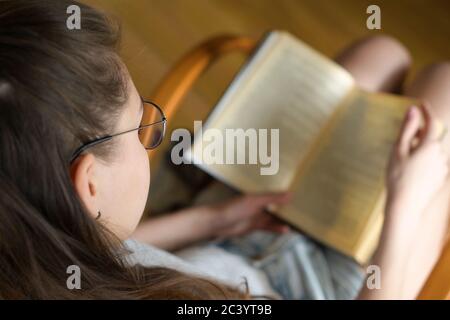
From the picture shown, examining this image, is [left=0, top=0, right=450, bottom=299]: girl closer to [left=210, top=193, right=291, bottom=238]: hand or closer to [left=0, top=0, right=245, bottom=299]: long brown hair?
[left=0, top=0, right=245, bottom=299]: long brown hair

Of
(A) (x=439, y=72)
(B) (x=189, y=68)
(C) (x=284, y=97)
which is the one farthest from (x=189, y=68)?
(A) (x=439, y=72)

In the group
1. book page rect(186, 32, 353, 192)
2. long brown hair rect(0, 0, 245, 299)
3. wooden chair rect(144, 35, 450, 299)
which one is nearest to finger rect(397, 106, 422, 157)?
book page rect(186, 32, 353, 192)

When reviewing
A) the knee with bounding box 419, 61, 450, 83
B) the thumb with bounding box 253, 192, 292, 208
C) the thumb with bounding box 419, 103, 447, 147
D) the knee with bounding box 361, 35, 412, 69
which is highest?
the knee with bounding box 361, 35, 412, 69

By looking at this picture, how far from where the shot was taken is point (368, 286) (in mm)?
711

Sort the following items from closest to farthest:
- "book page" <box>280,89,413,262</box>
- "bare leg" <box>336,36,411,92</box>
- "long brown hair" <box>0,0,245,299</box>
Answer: "long brown hair" <box>0,0,245,299</box> < "book page" <box>280,89,413,262</box> < "bare leg" <box>336,36,411,92</box>

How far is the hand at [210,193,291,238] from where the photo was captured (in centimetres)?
91

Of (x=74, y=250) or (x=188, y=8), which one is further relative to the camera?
(x=188, y=8)

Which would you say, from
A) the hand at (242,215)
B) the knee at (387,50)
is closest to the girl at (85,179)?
the hand at (242,215)

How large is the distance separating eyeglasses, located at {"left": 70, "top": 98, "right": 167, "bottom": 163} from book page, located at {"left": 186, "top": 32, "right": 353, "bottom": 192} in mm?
75

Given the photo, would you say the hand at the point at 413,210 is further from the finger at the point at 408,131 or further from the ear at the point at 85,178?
the ear at the point at 85,178

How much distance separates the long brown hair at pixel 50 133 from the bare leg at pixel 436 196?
422mm
